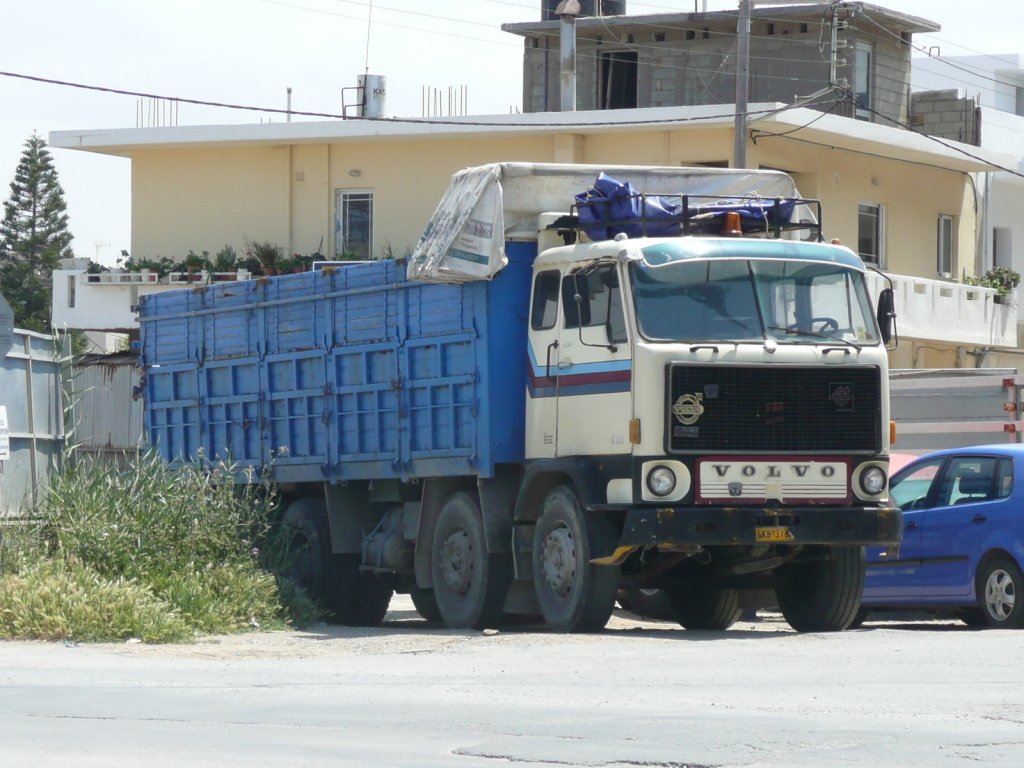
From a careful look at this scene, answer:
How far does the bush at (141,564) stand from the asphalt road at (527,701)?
0.43 meters

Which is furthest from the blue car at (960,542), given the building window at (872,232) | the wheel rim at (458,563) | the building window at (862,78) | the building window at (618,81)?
the building window at (618,81)

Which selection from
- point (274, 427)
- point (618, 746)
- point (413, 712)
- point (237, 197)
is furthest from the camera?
point (237, 197)

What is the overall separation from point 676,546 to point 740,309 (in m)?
1.76

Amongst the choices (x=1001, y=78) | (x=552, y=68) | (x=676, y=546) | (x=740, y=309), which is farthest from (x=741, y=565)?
(x=1001, y=78)

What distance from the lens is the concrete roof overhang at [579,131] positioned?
3272 cm

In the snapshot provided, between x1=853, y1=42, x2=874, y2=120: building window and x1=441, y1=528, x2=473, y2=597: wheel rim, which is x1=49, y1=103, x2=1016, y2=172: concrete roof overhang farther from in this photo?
x1=441, y1=528, x2=473, y2=597: wheel rim

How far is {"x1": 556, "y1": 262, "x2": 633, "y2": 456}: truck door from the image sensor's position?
13.4 metres

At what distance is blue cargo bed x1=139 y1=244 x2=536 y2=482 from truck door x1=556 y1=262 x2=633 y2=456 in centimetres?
71

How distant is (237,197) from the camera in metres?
37.8

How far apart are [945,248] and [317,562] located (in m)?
24.9

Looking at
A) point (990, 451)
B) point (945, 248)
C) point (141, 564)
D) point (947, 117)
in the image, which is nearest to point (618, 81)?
point (947, 117)

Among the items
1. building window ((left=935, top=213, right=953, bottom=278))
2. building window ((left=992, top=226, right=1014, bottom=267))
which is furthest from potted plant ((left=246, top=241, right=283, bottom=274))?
building window ((left=992, top=226, right=1014, bottom=267))

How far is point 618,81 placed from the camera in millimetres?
40344

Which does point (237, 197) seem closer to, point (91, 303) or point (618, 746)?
point (91, 303)
